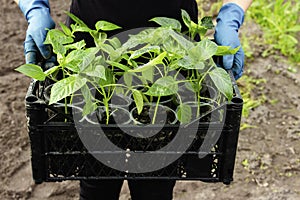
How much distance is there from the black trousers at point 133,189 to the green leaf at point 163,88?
0.42 metres

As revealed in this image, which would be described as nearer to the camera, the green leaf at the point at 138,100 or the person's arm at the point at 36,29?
the green leaf at the point at 138,100

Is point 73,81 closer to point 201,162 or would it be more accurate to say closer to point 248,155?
point 201,162

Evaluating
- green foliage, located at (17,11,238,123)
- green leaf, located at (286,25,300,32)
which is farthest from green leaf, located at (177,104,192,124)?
green leaf, located at (286,25,300,32)

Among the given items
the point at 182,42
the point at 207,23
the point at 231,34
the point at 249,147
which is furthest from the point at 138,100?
the point at 249,147

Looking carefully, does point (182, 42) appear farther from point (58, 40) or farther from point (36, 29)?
point (36, 29)

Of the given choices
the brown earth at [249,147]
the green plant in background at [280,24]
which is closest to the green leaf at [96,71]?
the brown earth at [249,147]

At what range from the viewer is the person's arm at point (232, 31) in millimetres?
1370

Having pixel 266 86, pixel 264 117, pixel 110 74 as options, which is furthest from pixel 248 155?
pixel 110 74

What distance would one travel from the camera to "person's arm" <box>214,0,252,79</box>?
137 cm

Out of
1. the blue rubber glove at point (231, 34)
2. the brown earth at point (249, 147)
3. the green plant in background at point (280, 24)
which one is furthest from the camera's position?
the green plant in background at point (280, 24)

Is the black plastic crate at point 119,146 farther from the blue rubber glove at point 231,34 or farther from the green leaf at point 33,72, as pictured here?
the blue rubber glove at point 231,34

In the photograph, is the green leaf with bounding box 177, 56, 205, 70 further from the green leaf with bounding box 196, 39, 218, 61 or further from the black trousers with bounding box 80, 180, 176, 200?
the black trousers with bounding box 80, 180, 176, 200

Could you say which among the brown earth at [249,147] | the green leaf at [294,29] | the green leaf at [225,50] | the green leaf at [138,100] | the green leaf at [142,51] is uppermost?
the green leaf at [142,51]

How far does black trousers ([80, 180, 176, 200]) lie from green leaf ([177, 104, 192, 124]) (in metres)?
0.42
